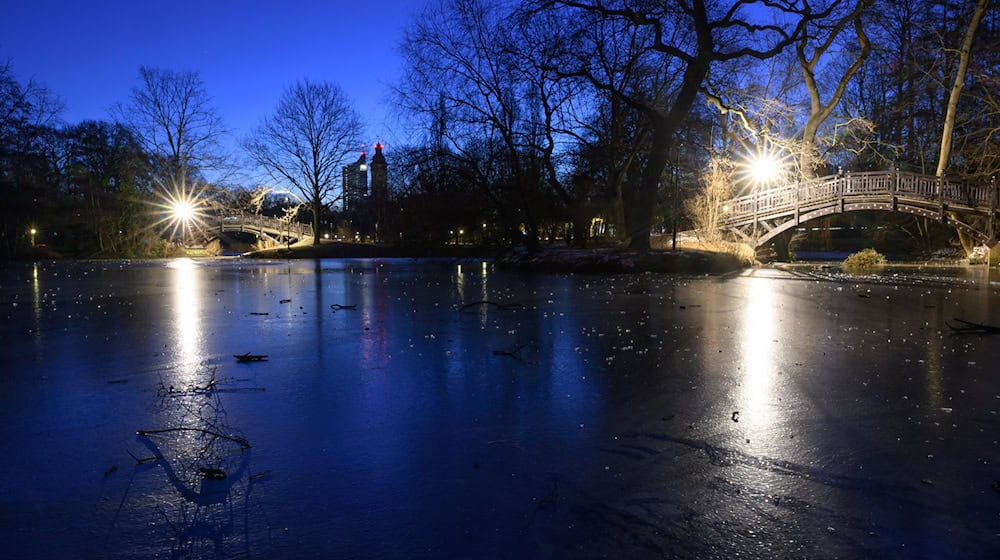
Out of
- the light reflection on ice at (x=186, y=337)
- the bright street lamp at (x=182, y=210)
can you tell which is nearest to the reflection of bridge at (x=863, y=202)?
the light reflection on ice at (x=186, y=337)

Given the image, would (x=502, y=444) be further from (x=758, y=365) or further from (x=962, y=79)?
(x=962, y=79)

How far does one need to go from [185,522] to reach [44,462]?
1.17 meters

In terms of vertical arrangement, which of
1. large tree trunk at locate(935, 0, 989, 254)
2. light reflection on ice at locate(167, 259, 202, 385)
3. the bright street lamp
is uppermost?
large tree trunk at locate(935, 0, 989, 254)

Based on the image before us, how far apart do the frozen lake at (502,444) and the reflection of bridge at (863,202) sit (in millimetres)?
23011

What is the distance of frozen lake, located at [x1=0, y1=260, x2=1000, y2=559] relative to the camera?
204 centimetres

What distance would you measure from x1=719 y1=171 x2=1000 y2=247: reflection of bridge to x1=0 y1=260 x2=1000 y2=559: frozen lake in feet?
75.5

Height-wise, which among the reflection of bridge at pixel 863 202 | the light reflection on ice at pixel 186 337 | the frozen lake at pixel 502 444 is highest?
the reflection of bridge at pixel 863 202

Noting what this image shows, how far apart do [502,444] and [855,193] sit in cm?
2899

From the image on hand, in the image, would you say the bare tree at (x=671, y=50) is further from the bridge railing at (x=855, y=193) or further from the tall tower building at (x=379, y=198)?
the tall tower building at (x=379, y=198)

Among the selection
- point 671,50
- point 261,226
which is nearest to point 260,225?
point 261,226

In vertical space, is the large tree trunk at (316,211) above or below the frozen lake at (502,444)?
above

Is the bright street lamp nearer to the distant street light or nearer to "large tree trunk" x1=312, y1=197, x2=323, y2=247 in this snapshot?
"large tree trunk" x1=312, y1=197, x2=323, y2=247

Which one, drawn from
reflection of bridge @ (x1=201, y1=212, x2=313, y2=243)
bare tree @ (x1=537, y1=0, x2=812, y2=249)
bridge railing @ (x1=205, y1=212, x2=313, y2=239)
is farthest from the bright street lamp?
bare tree @ (x1=537, y1=0, x2=812, y2=249)

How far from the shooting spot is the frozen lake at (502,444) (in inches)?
80.1
